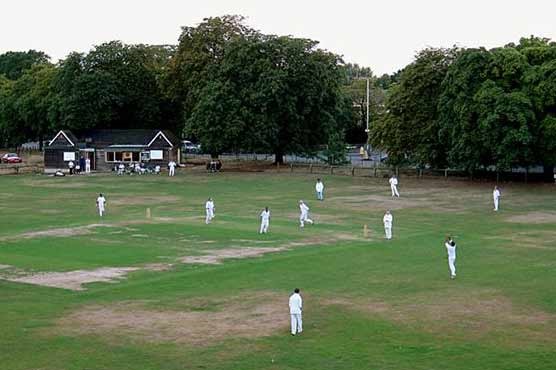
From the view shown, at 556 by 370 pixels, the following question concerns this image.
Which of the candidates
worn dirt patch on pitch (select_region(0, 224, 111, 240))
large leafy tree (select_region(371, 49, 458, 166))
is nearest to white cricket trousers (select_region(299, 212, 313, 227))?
worn dirt patch on pitch (select_region(0, 224, 111, 240))

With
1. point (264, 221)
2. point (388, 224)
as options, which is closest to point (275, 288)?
point (388, 224)

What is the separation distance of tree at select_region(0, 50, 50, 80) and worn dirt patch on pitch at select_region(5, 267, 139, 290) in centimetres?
14230

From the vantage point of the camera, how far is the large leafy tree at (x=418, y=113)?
72.8 meters

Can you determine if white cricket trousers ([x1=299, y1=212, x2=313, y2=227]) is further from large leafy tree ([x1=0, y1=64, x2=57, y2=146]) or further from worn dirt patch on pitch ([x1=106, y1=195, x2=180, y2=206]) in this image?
large leafy tree ([x1=0, y1=64, x2=57, y2=146])

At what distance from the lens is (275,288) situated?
2847 cm

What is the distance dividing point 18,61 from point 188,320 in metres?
161

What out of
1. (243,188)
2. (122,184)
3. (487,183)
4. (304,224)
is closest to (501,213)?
(304,224)

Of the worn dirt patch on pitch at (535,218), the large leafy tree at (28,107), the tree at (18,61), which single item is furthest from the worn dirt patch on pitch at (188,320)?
the tree at (18,61)

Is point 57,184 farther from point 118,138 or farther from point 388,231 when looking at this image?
point 388,231

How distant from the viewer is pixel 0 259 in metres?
34.9

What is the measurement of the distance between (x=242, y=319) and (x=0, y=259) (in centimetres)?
1504

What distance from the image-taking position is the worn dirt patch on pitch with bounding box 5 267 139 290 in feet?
96.6

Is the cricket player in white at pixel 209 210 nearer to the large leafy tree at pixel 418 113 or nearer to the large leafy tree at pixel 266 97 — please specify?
the large leafy tree at pixel 418 113

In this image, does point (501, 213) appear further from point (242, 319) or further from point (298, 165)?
point (298, 165)
